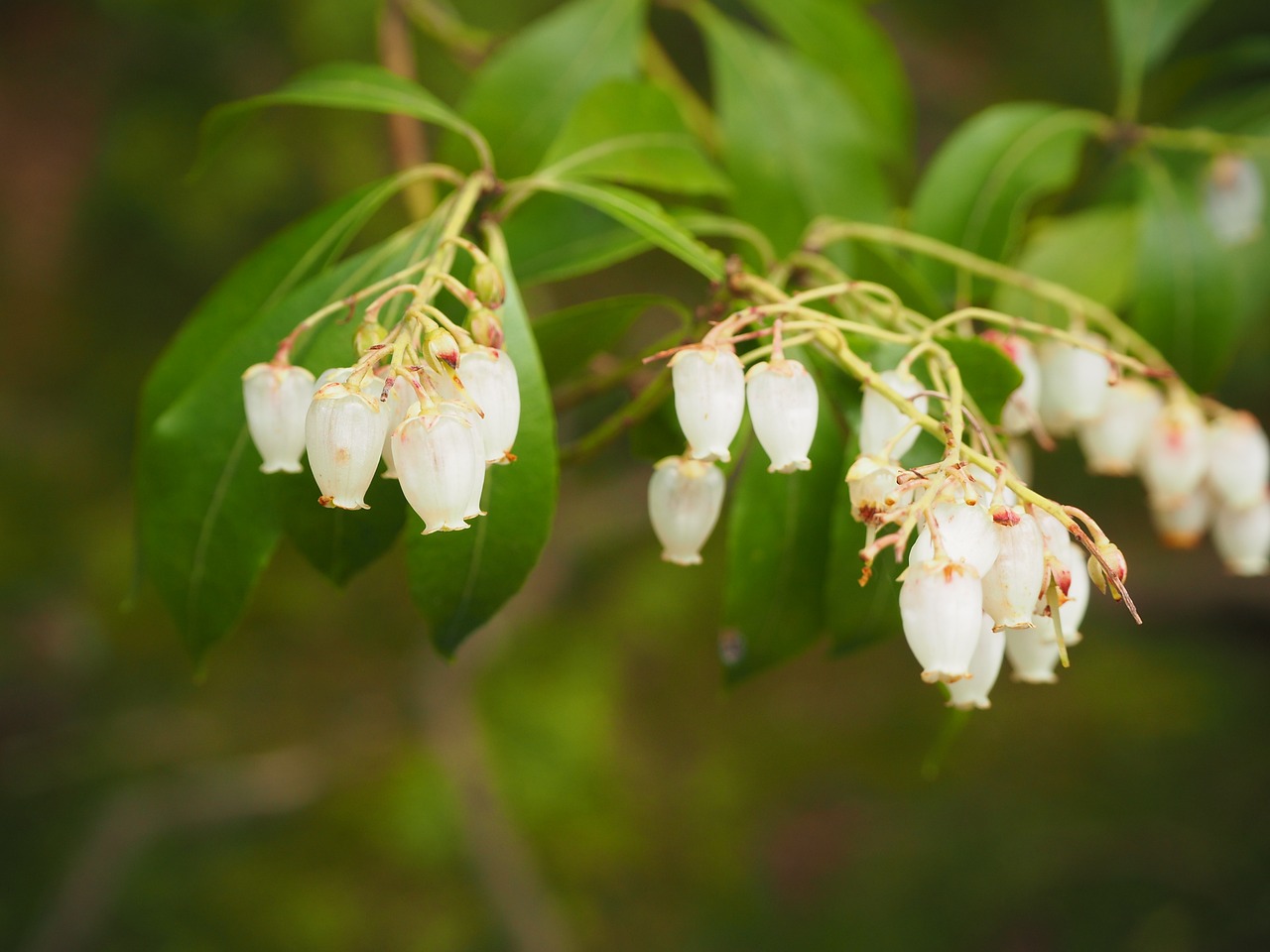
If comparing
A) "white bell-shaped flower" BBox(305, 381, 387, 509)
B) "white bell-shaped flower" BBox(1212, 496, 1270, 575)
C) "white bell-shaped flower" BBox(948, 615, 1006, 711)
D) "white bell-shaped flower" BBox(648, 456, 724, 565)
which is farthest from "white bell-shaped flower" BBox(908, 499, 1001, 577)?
"white bell-shaped flower" BBox(1212, 496, 1270, 575)

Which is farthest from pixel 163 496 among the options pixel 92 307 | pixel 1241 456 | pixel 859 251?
pixel 92 307

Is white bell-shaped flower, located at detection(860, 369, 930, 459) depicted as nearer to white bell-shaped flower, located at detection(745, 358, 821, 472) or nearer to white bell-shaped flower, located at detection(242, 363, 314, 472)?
white bell-shaped flower, located at detection(745, 358, 821, 472)

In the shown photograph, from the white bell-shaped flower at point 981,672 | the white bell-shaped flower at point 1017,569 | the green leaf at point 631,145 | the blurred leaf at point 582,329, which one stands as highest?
the green leaf at point 631,145

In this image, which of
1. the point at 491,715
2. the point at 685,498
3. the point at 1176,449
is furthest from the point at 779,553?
the point at 491,715

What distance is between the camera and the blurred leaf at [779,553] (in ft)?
2.90

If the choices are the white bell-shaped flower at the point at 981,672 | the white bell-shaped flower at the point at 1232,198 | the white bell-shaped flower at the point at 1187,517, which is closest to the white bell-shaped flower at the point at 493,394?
the white bell-shaped flower at the point at 981,672

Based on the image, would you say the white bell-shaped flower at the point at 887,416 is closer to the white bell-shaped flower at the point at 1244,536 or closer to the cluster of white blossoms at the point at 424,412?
the cluster of white blossoms at the point at 424,412

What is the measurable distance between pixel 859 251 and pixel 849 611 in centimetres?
43

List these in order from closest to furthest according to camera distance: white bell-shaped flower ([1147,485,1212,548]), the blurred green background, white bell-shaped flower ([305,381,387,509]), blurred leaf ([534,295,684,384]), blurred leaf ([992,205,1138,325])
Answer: white bell-shaped flower ([305,381,387,509]) < blurred leaf ([534,295,684,384]) < white bell-shaped flower ([1147,485,1212,548]) < blurred leaf ([992,205,1138,325]) < the blurred green background

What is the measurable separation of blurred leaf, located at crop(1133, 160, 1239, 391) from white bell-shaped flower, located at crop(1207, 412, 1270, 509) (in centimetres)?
17

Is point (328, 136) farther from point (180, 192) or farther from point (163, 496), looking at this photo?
point (163, 496)

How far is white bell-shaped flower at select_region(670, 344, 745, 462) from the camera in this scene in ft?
2.34

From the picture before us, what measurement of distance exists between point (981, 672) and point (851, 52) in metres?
1.01

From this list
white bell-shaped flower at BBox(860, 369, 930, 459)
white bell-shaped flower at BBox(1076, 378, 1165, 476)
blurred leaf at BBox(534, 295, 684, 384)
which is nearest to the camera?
white bell-shaped flower at BBox(860, 369, 930, 459)
